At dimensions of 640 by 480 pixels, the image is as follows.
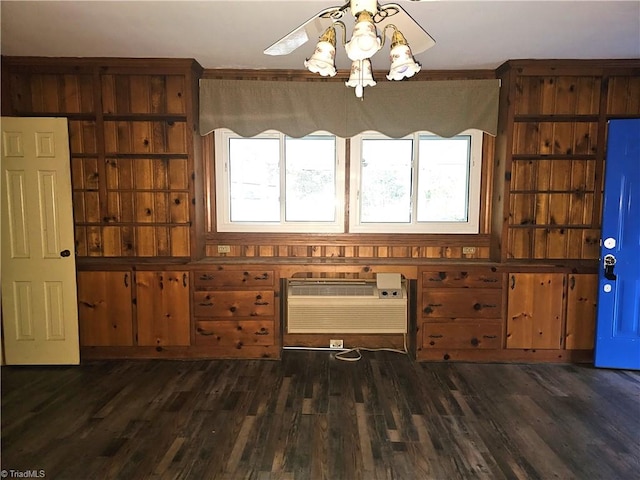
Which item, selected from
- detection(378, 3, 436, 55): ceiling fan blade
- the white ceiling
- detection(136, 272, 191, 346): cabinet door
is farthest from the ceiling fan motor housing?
detection(136, 272, 191, 346): cabinet door

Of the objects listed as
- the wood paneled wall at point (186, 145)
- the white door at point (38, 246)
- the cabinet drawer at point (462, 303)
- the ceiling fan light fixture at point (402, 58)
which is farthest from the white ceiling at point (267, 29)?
the cabinet drawer at point (462, 303)

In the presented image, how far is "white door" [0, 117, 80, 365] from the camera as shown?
10.9ft

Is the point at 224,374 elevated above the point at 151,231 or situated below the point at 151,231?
below

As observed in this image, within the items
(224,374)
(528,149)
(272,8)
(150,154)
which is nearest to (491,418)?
(224,374)

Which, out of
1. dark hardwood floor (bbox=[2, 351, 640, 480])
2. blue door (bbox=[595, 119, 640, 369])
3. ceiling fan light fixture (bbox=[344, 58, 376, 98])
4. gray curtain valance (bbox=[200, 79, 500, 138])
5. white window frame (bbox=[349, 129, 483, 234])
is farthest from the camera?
white window frame (bbox=[349, 129, 483, 234])

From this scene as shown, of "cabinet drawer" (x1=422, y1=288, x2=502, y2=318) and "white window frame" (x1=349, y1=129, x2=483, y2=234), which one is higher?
"white window frame" (x1=349, y1=129, x2=483, y2=234)

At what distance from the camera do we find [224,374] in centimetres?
331

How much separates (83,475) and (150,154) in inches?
99.1

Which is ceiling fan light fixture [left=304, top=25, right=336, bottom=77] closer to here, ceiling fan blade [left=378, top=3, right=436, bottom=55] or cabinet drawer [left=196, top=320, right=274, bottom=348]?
ceiling fan blade [left=378, top=3, right=436, bottom=55]

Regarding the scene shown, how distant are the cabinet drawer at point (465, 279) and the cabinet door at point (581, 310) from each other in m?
0.67

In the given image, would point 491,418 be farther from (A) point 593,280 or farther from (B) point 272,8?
(B) point 272,8

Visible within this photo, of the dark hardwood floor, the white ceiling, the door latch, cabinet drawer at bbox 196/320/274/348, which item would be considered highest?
the white ceiling

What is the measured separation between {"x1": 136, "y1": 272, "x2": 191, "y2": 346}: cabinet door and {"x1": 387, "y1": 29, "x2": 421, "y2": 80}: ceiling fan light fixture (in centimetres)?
257

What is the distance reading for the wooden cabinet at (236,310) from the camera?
3.54m
